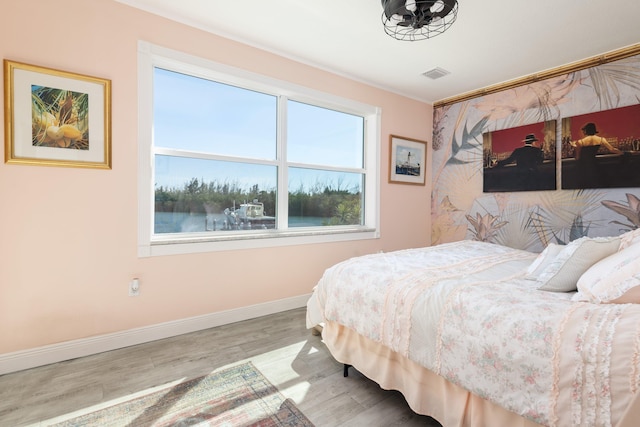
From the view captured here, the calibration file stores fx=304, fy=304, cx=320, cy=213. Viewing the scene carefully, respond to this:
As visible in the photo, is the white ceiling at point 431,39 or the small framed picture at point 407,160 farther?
the small framed picture at point 407,160

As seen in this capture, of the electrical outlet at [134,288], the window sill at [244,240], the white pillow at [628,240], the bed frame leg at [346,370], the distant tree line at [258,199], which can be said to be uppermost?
the distant tree line at [258,199]

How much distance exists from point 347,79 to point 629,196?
123 inches

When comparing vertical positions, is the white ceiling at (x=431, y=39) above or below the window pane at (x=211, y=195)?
above

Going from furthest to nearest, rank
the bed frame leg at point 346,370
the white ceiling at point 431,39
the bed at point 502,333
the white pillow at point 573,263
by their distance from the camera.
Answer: the white ceiling at point 431,39 → the bed frame leg at point 346,370 → the white pillow at point 573,263 → the bed at point 502,333

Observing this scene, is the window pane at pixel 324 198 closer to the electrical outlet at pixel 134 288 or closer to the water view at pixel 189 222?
the water view at pixel 189 222

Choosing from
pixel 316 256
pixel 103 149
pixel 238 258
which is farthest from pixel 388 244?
pixel 103 149

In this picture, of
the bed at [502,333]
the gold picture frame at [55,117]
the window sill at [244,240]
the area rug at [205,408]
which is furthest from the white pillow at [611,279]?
the gold picture frame at [55,117]

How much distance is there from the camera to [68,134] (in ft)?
7.08

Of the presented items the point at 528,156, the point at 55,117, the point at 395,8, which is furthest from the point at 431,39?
the point at 55,117

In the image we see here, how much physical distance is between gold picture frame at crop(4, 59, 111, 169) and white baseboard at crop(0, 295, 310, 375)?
4.21ft

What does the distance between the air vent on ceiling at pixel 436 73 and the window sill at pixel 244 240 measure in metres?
1.98

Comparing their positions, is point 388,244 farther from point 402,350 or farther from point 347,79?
point 402,350

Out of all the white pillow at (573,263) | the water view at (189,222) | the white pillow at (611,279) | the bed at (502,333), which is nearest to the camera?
the bed at (502,333)

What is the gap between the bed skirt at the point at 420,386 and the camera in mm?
1257
